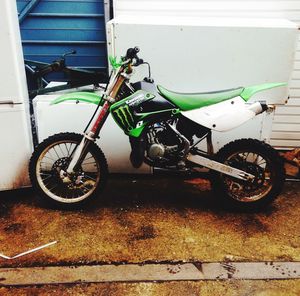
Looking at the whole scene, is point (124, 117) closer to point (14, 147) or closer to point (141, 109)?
point (141, 109)

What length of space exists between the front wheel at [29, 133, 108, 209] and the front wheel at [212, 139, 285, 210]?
1.32 metres

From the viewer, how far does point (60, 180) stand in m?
3.78

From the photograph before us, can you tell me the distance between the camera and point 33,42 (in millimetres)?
5777

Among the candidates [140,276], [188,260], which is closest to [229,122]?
[188,260]

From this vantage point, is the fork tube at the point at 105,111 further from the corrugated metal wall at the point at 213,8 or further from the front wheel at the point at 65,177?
the corrugated metal wall at the point at 213,8

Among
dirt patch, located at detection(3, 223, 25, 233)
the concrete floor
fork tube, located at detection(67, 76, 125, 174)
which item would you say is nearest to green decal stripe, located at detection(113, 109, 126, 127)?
fork tube, located at detection(67, 76, 125, 174)

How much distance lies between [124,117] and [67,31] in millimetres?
3009

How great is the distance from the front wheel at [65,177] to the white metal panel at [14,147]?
24 cm

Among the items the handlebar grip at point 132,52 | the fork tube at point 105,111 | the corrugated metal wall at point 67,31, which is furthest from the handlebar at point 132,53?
the corrugated metal wall at point 67,31

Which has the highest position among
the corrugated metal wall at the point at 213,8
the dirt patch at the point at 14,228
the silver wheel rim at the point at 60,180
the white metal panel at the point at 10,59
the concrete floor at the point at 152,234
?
the corrugated metal wall at the point at 213,8

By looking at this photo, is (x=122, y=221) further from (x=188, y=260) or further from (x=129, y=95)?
(x=129, y=95)

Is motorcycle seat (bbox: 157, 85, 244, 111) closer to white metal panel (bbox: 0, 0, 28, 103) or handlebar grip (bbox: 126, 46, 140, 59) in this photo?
handlebar grip (bbox: 126, 46, 140, 59)

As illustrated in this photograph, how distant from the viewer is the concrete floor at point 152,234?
291 centimetres

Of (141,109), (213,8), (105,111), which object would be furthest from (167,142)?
(213,8)
